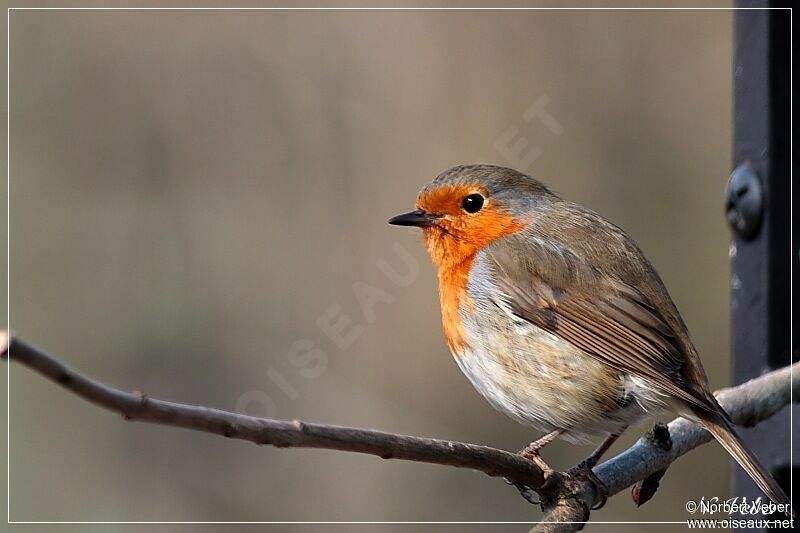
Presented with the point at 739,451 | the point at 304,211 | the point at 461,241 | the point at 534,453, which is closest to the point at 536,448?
the point at 534,453

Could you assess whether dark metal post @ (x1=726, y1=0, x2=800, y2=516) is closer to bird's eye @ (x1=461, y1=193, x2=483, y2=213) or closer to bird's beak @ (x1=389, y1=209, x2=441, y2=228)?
bird's eye @ (x1=461, y1=193, x2=483, y2=213)

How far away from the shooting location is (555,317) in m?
2.77

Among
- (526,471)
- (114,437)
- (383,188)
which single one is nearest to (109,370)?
(114,437)

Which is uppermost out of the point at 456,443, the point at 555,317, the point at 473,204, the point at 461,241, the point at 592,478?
the point at 473,204

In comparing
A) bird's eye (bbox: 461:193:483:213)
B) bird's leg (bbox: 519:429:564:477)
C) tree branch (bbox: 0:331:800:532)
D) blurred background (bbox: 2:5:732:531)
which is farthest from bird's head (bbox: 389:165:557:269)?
blurred background (bbox: 2:5:732:531)

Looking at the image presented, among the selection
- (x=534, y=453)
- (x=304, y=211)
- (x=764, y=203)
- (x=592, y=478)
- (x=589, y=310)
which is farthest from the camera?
(x=304, y=211)

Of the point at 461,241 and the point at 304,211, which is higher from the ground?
the point at 304,211

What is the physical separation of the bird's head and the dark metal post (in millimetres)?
829

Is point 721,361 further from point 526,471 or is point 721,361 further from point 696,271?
point 526,471

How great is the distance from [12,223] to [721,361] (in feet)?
11.5

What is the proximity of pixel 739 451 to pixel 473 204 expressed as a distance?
3.26 ft

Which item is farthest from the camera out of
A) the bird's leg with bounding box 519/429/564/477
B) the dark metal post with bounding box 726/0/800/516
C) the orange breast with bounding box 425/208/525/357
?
the dark metal post with bounding box 726/0/800/516

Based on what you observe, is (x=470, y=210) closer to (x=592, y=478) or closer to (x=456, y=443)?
(x=592, y=478)

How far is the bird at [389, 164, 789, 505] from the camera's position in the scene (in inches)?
104
